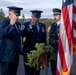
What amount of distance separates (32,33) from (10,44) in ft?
3.45

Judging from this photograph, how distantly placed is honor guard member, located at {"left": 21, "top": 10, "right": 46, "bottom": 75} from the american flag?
1.81 meters

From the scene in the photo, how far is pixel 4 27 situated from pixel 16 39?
44cm

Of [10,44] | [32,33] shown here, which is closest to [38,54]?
[10,44]

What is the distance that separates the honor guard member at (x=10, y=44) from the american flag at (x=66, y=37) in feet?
3.73

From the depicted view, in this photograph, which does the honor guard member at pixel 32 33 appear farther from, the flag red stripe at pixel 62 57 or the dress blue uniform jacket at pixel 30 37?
the flag red stripe at pixel 62 57

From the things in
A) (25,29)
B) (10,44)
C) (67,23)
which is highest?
(67,23)

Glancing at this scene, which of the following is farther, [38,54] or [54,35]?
[54,35]

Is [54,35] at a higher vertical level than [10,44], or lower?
lower

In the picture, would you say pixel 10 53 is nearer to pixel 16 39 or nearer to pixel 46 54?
pixel 16 39

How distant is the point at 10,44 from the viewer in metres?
6.20

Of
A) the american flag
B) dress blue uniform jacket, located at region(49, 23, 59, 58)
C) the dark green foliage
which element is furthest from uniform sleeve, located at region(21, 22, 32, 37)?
the american flag

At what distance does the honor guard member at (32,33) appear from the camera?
22.9 ft

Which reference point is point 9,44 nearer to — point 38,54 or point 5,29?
point 5,29

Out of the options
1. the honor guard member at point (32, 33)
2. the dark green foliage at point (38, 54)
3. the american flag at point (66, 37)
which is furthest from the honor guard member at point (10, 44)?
the american flag at point (66, 37)
